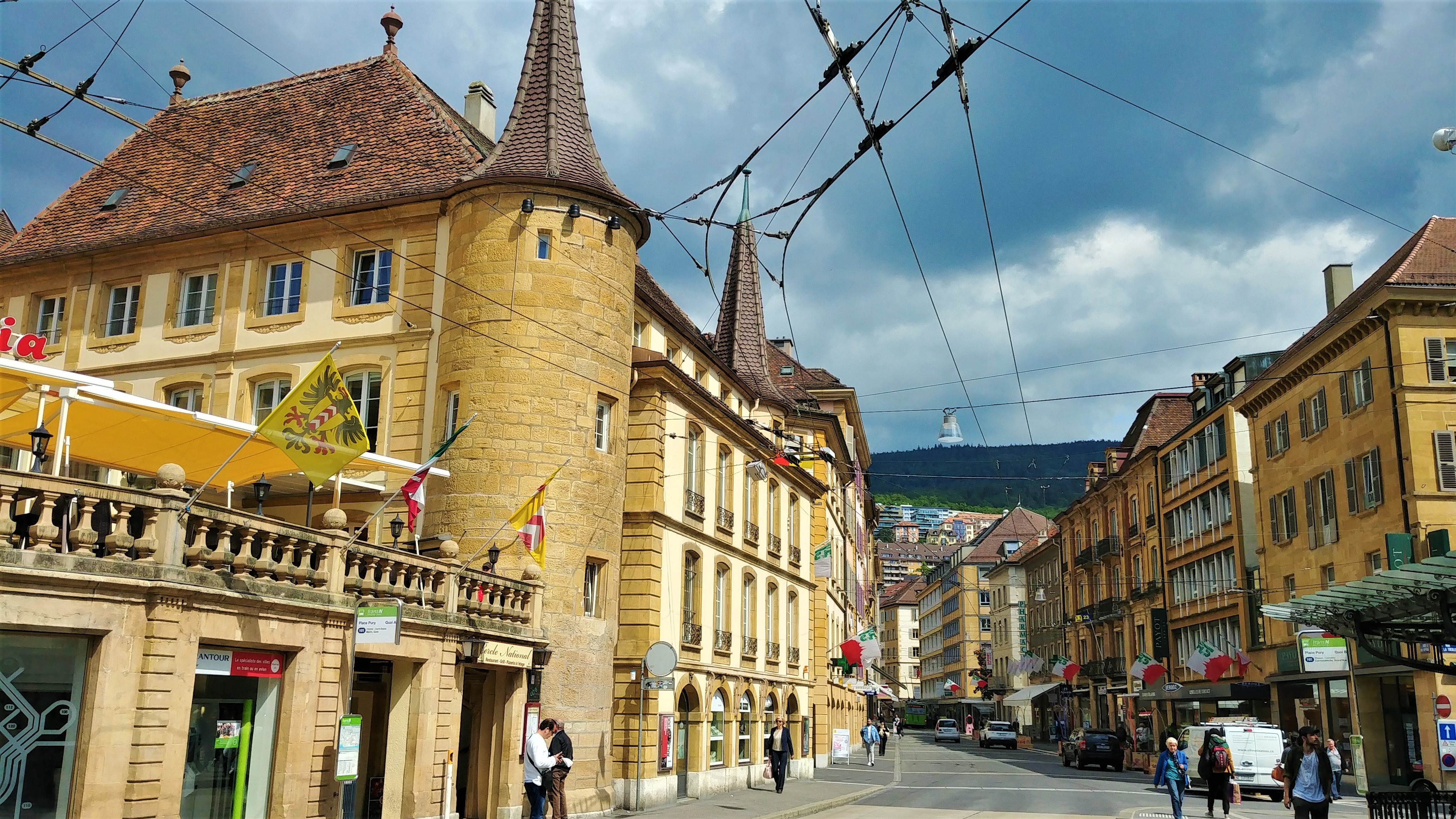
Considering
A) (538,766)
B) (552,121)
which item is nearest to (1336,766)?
(538,766)

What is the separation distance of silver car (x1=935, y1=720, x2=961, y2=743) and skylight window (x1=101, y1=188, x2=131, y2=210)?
199 feet

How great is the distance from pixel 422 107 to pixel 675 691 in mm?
15656

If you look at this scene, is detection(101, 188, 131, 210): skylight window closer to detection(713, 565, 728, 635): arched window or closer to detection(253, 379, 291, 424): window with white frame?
detection(253, 379, 291, 424): window with white frame

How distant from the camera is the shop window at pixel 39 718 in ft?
39.9

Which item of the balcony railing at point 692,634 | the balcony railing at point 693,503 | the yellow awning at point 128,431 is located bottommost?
the balcony railing at point 692,634

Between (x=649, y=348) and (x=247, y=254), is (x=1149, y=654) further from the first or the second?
(x=247, y=254)

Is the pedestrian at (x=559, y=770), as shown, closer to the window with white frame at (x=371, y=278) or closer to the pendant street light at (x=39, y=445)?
the pendant street light at (x=39, y=445)

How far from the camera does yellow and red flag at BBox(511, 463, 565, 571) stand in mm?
21172

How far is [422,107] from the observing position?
29.2 meters

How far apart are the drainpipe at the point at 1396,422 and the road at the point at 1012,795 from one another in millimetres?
8377

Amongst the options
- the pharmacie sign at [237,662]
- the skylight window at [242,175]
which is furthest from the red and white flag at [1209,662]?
the pharmacie sign at [237,662]

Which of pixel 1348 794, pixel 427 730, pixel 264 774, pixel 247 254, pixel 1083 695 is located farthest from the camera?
pixel 1083 695

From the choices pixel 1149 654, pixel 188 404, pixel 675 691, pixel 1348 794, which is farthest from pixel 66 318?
pixel 1149 654

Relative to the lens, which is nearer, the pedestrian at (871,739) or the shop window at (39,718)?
the shop window at (39,718)
